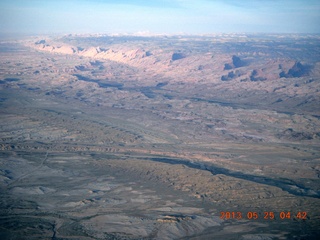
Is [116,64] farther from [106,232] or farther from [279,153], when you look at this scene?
[106,232]

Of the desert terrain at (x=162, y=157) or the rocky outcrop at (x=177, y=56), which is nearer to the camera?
the desert terrain at (x=162, y=157)

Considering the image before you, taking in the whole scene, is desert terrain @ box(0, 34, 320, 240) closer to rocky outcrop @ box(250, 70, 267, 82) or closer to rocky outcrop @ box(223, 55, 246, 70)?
rocky outcrop @ box(250, 70, 267, 82)

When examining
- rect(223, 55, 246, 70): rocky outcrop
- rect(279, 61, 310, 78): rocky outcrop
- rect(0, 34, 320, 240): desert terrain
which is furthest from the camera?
rect(223, 55, 246, 70): rocky outcrop

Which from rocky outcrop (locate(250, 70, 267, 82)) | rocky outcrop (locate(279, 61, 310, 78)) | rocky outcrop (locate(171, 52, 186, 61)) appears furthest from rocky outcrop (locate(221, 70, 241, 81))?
rocky outcrop (locate(171, 52, 186, 61))

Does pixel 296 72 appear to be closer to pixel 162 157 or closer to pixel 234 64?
pixel 234 64

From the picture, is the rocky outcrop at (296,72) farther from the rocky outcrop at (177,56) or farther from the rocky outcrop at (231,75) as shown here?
the rocky outcrop at (177,56)

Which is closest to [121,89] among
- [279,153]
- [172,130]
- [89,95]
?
[89,95]

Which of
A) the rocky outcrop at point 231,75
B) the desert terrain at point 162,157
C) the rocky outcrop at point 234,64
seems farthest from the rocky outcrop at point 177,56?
the rocky outcrop at point 231,75

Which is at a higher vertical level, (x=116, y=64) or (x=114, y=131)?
(x=116, y=64)

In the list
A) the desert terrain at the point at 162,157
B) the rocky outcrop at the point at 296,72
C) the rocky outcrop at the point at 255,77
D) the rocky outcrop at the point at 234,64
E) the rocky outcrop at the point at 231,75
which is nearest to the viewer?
the desert terrain at the point at 162,157
